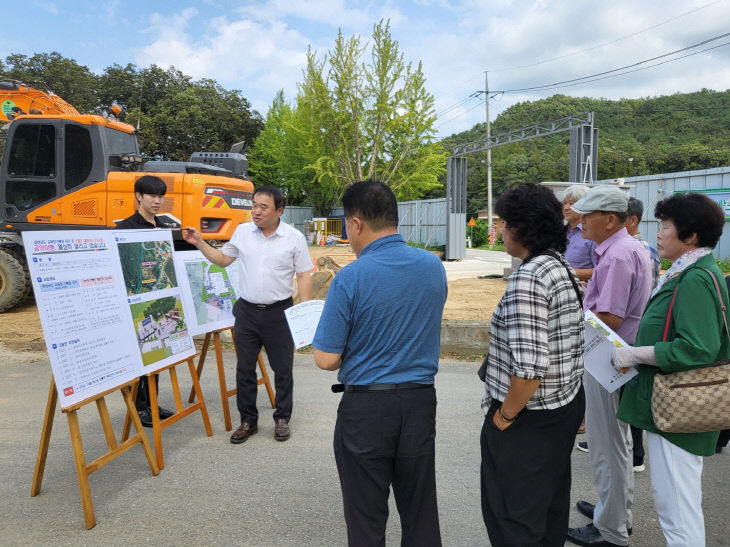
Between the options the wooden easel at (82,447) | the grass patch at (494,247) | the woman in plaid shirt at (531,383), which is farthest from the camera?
the grass patch at (494,247)

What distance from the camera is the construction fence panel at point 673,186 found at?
1509 cm

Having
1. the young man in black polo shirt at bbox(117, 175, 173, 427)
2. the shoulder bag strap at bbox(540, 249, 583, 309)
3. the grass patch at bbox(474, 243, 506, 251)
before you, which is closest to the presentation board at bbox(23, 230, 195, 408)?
the young man in black polo shirt at bbox(117, 175, 173, 427)

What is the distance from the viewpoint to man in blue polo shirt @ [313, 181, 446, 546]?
199cm

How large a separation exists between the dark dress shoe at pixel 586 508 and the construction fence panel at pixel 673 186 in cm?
1375

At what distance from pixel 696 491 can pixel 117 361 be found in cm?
325

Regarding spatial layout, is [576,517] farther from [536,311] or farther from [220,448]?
[220,448]

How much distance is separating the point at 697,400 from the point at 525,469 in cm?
77

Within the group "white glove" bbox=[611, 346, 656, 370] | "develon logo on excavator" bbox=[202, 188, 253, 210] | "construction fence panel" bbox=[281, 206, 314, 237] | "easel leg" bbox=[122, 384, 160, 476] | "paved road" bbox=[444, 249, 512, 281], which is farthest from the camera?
"construction fence panel" bbox=[281, 206, 314, 237]

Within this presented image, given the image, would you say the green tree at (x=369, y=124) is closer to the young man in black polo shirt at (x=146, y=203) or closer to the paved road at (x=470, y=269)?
the paved road at (x=470, y=269)

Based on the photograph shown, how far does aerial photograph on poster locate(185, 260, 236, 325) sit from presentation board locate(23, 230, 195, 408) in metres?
0.38

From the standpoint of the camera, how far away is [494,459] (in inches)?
81.0

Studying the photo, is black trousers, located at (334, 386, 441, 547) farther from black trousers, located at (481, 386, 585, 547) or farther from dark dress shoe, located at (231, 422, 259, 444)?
dark dress shoe, located at (231, 422, 259, 444)

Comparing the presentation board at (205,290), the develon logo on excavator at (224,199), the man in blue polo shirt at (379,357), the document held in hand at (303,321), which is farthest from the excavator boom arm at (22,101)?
the man in blue polo shirt at (379,357)

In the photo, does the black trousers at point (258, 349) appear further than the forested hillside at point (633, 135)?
No
